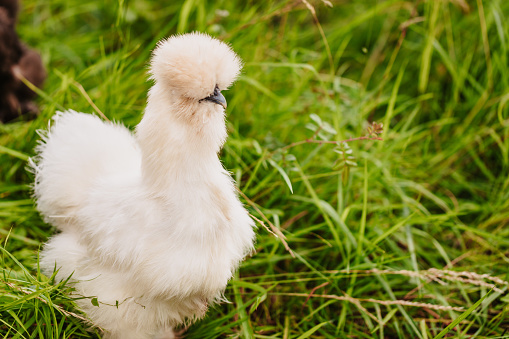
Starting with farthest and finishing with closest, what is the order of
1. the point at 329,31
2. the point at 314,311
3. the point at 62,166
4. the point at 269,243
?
1. the point at 329,31
2. the point at 269,243
3. the point at 314,311
4. the point at 62,166

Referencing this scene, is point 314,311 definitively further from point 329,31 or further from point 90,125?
point 329,31

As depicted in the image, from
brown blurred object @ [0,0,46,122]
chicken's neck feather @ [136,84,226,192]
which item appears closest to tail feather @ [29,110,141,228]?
chicken's neck feather @ [136,84,226,192]

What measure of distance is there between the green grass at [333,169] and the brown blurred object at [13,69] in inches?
3.9

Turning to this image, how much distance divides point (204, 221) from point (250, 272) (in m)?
0.73

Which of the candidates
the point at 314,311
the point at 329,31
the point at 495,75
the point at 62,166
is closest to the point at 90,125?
the point at 62,166

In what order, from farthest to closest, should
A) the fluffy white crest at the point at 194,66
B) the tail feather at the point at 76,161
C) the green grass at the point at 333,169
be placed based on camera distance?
1. the green grass at the point at 333,169
2. the tail feather at the point at 76,161
3. the fluffy white crest at the point at 194,66

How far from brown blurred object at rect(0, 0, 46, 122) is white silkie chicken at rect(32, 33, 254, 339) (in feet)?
3.74

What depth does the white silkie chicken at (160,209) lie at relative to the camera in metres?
1.17

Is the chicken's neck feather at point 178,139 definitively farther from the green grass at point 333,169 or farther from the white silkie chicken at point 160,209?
the green grass at point 333,169

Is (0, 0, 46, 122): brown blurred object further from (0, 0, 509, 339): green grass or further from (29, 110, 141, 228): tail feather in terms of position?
(29, 110, 141, 228): tail feather

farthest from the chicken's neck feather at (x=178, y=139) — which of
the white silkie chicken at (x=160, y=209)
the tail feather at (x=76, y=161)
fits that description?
the tail feather at (x=76, y=161)

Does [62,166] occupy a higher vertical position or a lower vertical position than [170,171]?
lower

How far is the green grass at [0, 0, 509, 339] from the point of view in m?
1.75

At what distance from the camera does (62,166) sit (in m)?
1.53
